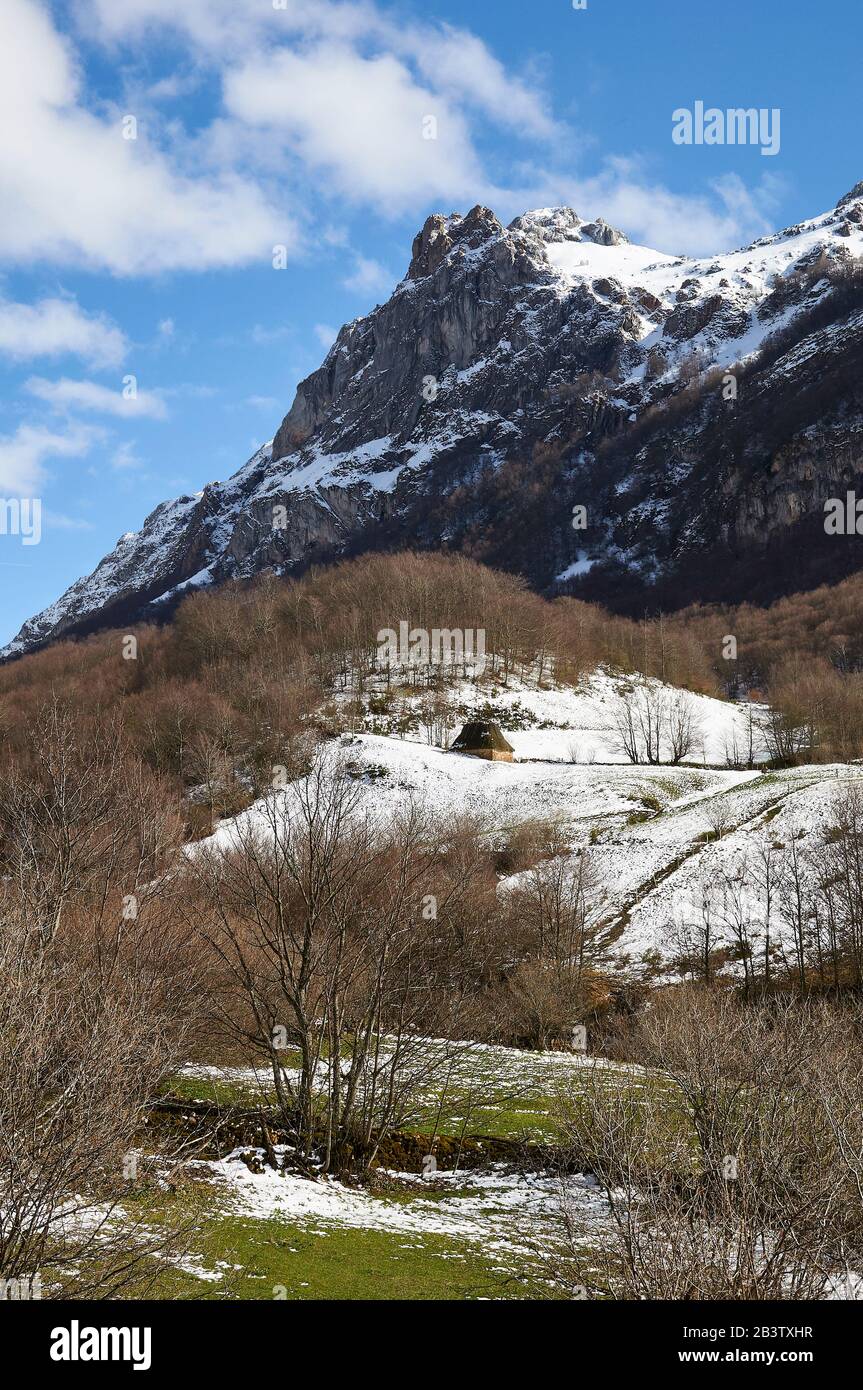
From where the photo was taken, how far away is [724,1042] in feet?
50.9

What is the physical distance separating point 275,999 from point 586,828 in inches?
1696

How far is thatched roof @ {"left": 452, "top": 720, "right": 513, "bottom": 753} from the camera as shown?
8450cm

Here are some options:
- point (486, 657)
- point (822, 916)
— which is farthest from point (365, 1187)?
point (486, 657)

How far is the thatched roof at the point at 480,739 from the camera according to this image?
277 ft

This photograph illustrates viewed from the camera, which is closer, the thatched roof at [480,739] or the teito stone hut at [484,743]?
the teito stone hut at [484,743]

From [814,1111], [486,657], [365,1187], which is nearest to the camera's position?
[814,1111]

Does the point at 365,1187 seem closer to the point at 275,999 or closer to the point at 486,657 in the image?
the point at 275,999

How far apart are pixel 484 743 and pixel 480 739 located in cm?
75
